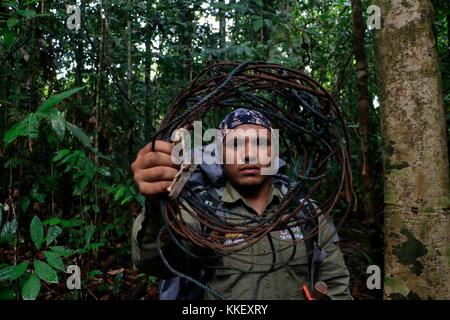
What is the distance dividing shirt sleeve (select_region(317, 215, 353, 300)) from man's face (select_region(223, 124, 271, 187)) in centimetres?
37

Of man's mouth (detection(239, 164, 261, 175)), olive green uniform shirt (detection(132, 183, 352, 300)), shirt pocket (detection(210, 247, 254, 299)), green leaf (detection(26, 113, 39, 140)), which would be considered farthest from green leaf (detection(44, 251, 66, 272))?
man's mouth (detection(239, 164, 261, 175))

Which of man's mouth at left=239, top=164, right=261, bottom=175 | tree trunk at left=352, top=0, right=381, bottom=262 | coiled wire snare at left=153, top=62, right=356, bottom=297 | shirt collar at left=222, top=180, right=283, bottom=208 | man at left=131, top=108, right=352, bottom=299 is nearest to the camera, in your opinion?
coiled wire snare at left=153, top=62, right=356, bottom=297

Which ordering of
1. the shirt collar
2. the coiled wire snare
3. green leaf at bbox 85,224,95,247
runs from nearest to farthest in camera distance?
the coiled wire snare < the shirt collar < green leaf at bbox 85,224,95,247

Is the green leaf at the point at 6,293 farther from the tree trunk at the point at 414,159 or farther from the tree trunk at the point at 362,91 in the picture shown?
the tree trunk at the point at 362,91

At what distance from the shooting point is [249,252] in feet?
5.54

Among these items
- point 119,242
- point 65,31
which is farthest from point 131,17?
point 119,242

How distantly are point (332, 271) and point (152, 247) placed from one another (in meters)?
0.87

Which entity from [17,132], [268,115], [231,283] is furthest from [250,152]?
[17,132]

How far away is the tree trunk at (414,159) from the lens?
139cm

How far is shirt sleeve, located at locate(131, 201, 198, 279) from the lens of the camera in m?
1.35

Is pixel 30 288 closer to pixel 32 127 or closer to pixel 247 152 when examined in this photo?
pixel 32 127

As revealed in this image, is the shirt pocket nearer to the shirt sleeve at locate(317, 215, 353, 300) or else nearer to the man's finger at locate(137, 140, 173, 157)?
the shirt sleeve at locate(317, 215, 353, 300)
